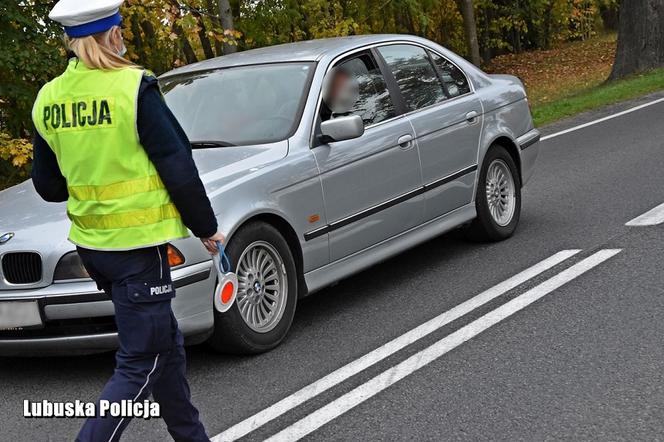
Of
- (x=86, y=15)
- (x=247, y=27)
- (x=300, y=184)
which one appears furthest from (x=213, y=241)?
(x=247, y=27)

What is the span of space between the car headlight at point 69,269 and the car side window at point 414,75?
2799 mm

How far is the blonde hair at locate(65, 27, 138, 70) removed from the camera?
3.59m

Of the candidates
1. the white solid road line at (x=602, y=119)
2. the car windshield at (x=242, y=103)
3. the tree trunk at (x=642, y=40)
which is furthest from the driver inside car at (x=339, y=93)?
the tree trunk at (x=642, y=40)

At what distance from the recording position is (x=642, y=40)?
70.4ft

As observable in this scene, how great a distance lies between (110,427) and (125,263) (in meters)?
0.59

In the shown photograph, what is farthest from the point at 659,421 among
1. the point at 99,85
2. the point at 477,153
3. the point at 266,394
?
the point at 477,153

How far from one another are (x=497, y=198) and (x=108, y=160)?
15.6ft

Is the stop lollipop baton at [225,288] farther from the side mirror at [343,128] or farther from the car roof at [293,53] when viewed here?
the car roof at [293,53]

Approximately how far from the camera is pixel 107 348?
17.1 feet

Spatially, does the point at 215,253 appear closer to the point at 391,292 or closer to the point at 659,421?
the point at 659,421

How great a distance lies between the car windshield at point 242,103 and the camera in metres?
6.26

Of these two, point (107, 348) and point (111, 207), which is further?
point (107, 348)

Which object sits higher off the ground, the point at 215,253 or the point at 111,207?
the point at 111,207

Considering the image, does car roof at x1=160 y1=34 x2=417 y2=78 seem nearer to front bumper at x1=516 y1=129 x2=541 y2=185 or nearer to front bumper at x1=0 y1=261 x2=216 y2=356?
front bumper at x1=516 y1=129 x2=541 y2=185
